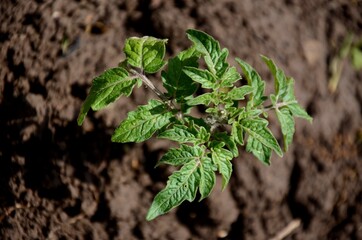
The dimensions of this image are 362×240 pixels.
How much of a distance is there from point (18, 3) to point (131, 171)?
1.01m

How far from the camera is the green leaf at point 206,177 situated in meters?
1.27

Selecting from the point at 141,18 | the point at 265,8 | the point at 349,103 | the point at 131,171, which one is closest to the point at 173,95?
the point at 131,171

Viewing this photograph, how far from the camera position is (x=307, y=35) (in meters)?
2.11

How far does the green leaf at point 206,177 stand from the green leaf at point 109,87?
312mm

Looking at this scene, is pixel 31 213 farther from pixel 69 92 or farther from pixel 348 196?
pixel 348 196

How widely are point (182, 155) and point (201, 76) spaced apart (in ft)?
0.80

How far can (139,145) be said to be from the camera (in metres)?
1.87

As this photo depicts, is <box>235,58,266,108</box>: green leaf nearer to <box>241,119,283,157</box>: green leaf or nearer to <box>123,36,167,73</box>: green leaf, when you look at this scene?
<box>241,119,283,157</box>: green leaf

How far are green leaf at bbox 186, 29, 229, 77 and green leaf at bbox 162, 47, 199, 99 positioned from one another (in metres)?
0.06

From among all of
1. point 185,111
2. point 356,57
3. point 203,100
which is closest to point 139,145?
point 185,111

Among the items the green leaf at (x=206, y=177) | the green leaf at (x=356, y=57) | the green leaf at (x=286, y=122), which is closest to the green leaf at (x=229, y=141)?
the green leaf at (x=206, y=177)

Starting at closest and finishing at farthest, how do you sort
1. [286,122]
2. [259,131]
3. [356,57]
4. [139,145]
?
1. [259,131]
2. [286,122]
3. [139,145]
4. [356,57]

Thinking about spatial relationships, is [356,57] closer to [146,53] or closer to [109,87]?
[146,53]

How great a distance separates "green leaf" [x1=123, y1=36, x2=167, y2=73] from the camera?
1.31m
